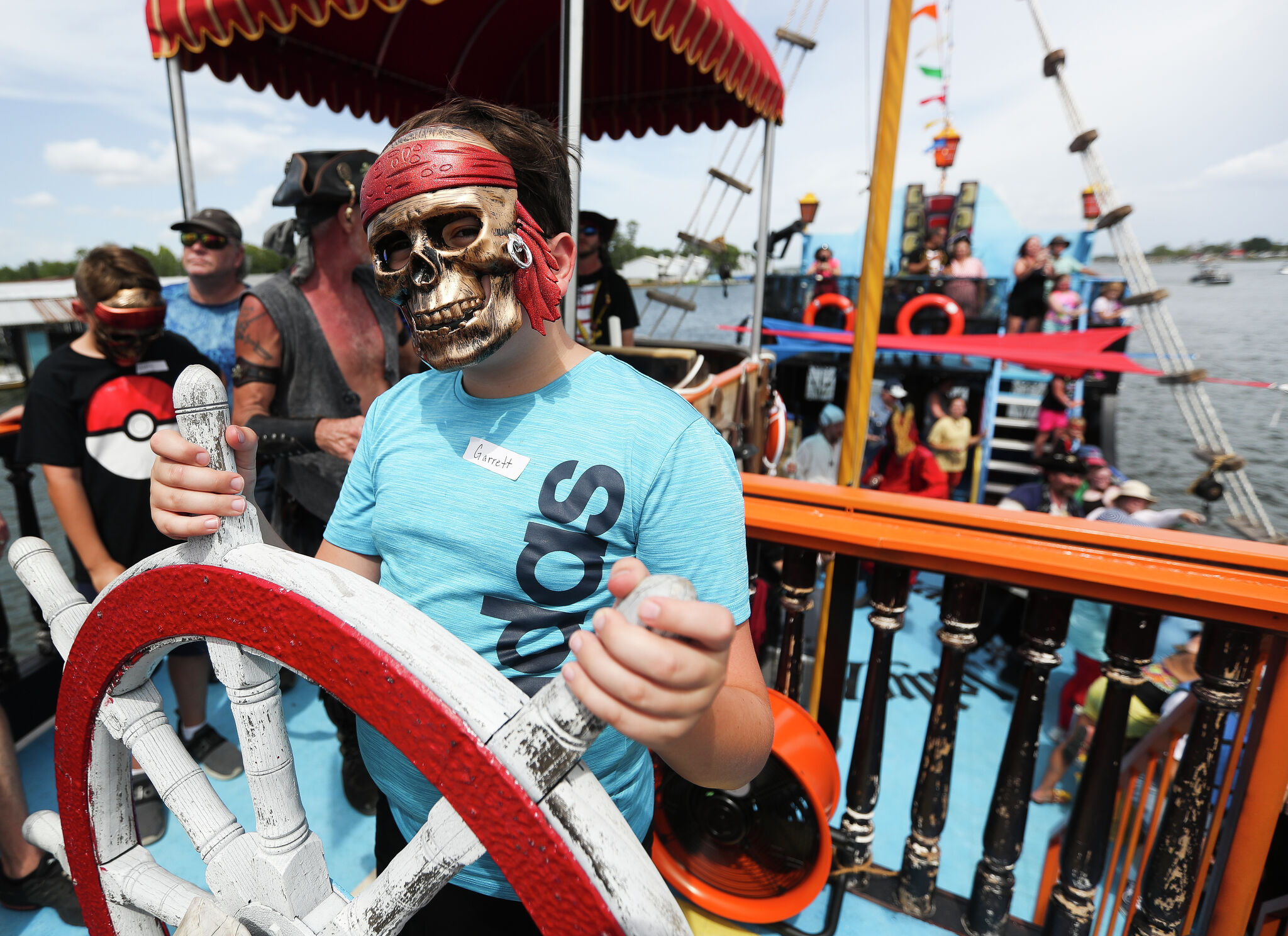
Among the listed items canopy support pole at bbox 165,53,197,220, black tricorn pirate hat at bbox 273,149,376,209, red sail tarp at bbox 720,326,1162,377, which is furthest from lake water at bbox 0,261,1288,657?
black tricorn pirate hat at bbox 273,149,376,209

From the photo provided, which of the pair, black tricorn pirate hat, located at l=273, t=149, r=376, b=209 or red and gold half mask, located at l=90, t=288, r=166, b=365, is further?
black tricorn pirate hat, located at l=273, t=149, r=376, b=209

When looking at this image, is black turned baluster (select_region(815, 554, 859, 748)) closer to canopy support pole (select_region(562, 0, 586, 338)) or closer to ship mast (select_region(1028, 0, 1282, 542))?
canopy support pole (select_region(562, 0, 586, 338))


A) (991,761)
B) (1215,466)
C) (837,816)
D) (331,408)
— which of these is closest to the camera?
(331,408)

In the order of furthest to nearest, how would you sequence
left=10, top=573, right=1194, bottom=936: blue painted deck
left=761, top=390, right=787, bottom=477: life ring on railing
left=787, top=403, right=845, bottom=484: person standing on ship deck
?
1. left=787, top=403, right=845, bottom=484: person standing on ship deck
2. left=761, top=390, right=787, bottom=477: life ring on railing
3. left=10, top=573, right=1194, bottom=936: blue painted deck

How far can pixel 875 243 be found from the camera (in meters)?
1.49

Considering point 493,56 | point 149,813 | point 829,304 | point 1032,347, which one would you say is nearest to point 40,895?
point 149,813

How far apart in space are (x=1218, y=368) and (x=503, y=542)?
38664mm

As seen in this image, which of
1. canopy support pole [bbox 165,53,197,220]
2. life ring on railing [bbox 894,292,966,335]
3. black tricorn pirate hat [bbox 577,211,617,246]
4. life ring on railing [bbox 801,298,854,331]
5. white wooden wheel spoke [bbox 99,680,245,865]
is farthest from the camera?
life ring on railing [bbox 801,298,854,331]

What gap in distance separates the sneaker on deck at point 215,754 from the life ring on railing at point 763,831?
152 cm

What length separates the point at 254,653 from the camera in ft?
2.20

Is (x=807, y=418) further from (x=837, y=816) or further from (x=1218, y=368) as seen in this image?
(x=1218, y=368)

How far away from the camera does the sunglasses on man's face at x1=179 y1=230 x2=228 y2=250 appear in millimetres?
2992

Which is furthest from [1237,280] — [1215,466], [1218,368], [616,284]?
[616,284]

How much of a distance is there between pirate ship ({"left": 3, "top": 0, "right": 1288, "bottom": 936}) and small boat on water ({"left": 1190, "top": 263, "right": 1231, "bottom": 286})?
72.1 metres
